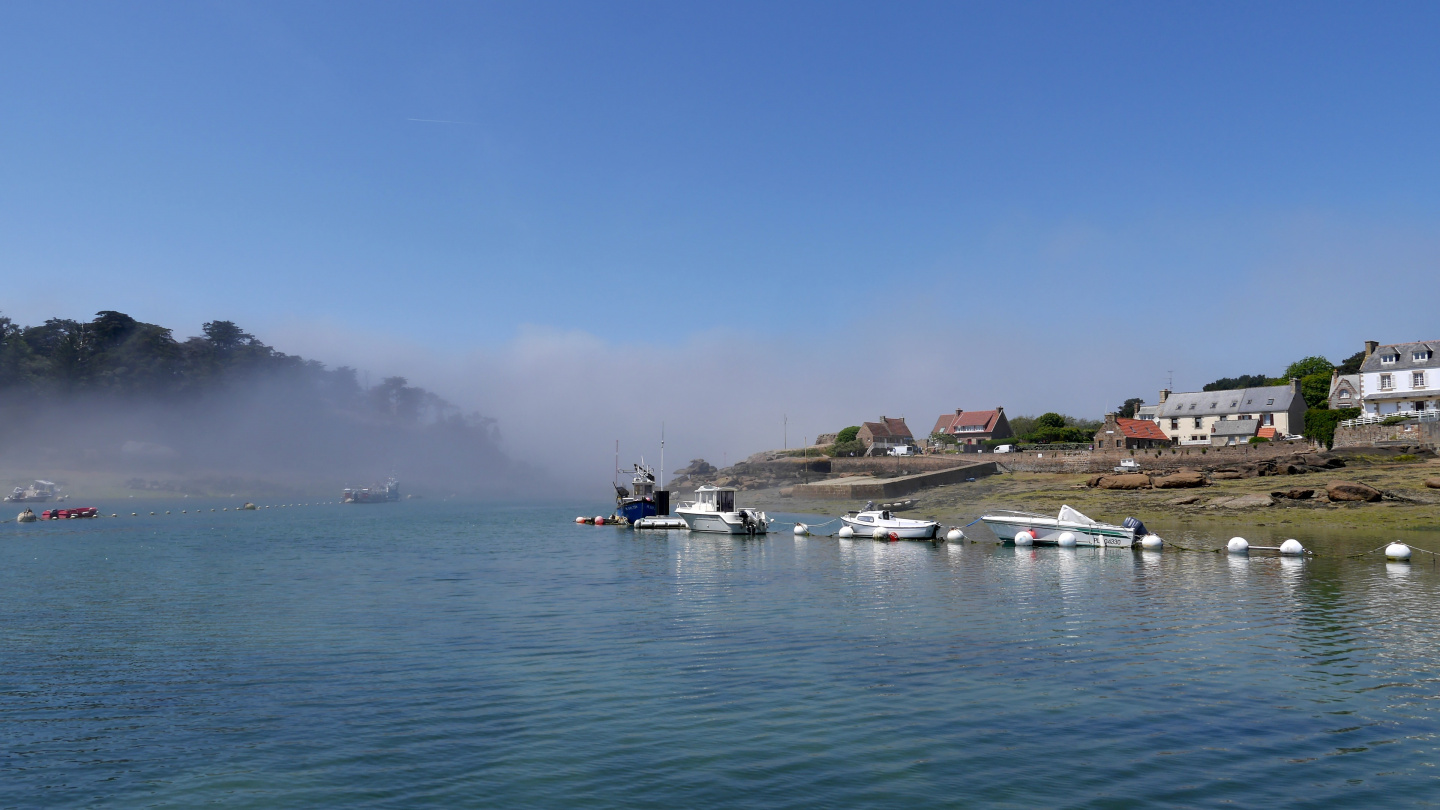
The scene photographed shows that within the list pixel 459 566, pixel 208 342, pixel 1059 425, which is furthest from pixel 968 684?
pixel 208 342

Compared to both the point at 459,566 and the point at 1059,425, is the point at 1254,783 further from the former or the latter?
the point at 1059,425

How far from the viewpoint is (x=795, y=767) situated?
1356cm

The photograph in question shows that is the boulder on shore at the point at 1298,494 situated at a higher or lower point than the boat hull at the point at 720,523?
higher

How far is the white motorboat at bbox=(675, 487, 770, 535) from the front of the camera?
68625 mm

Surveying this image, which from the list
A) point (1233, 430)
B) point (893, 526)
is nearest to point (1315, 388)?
point (1233, 430)

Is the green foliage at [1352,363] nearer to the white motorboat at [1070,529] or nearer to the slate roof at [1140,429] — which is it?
the slate roof at [1140,429]

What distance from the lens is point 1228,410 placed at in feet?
377

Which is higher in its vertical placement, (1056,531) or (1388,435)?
(1388,435)

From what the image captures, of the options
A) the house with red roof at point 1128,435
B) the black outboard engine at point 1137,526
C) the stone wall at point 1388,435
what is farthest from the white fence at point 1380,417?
the black outboard engine at point 1137,526

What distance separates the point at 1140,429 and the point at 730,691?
10802 cm

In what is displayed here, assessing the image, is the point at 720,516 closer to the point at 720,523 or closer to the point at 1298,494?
the point at 720,523

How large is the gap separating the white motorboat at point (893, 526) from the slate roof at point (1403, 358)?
65.1 metres

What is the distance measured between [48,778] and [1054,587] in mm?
33434

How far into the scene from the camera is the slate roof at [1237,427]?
108 m
